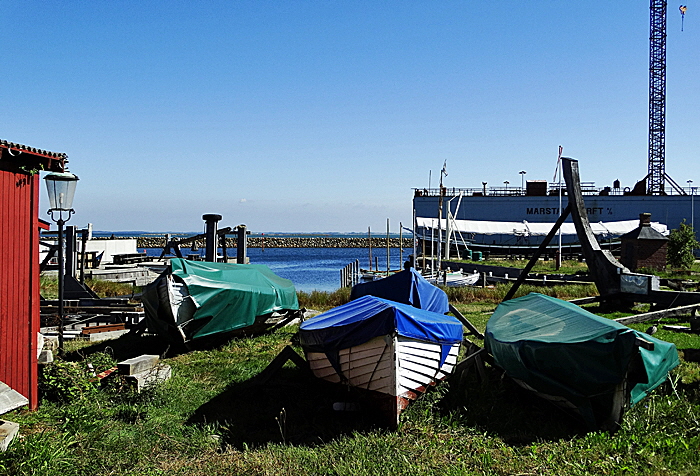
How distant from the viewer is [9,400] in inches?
284

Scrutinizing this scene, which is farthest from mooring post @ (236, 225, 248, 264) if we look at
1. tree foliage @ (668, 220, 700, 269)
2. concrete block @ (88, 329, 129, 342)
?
tree foliage @ (668, 220, 700, 269)

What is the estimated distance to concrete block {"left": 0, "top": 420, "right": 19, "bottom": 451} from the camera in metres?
6.59

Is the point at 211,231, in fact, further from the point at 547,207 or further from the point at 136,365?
the point at 547,207

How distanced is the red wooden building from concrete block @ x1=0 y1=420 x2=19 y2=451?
55.4 inches

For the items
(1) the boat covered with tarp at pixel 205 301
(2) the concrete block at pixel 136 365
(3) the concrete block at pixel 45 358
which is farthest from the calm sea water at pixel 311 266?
(3) the concrete block at pixel 45 358

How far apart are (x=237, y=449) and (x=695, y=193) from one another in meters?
71.8

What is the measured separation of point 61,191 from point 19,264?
288 centimetres

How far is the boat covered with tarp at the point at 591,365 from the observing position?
25.5ft

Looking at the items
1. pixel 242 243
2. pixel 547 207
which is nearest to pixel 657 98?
pixel 547 207

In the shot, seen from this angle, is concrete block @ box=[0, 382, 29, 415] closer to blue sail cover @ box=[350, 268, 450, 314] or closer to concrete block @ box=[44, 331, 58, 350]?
concrete block @ box=[44, 331, 58, 350]

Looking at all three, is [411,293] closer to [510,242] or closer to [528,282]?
[528,282]

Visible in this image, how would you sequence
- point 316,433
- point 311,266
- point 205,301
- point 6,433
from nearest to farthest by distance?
point 6,433 < point 316,433 < point 205,301 < point 311,266

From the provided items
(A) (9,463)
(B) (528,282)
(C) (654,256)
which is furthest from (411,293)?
(C) (654,256)

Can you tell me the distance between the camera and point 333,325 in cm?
947
